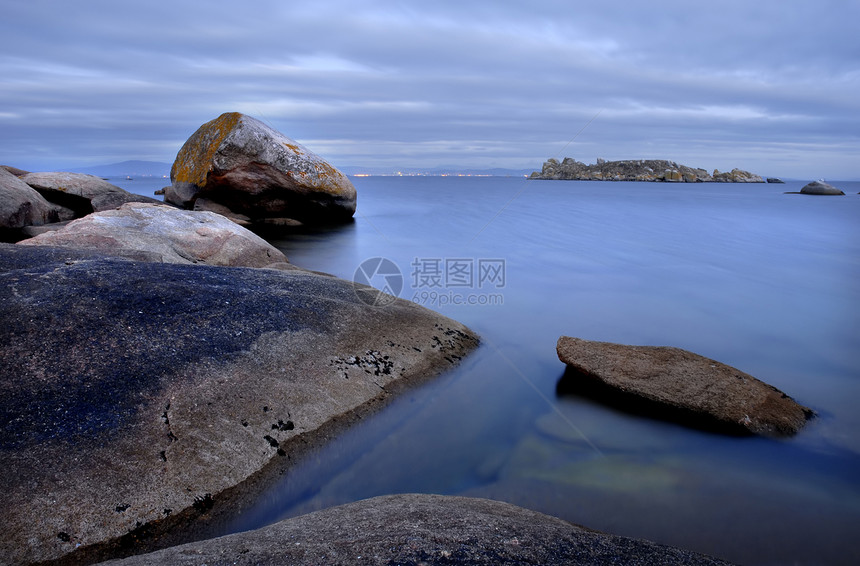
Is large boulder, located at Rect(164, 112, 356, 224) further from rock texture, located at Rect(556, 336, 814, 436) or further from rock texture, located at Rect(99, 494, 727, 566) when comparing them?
rock texture, located at Rect(99, 494, 727, 566)

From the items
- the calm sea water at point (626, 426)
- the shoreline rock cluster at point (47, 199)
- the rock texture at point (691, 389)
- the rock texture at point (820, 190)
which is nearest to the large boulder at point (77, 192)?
the shoreline rock cluster at point (47, 199)

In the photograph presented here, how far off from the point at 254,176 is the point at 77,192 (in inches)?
192

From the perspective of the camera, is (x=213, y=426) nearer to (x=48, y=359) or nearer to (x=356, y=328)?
(x=48, y=359)

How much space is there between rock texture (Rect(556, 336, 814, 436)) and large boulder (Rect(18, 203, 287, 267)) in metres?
5.56

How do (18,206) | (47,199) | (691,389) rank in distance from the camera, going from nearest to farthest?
(691,389)
(18,206)
(47,199)

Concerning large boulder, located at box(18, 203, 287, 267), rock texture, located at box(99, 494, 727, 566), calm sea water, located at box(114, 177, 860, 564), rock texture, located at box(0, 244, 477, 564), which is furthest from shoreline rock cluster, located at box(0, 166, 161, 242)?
rock texture, located at box(99, 494, 727, 566)

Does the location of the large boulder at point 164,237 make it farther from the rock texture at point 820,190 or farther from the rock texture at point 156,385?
the rock texture at point 820,190

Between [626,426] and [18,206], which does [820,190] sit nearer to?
[626,426]

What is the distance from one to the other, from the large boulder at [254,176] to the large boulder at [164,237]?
4557 millimetres

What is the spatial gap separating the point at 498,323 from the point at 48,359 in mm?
5152

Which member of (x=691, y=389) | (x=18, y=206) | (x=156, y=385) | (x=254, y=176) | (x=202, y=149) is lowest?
(x=691, y=389)

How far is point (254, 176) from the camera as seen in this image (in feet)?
46.0

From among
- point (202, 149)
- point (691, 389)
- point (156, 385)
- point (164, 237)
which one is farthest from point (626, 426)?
point (202, 149)

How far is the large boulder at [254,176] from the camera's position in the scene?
13711 millimetres
